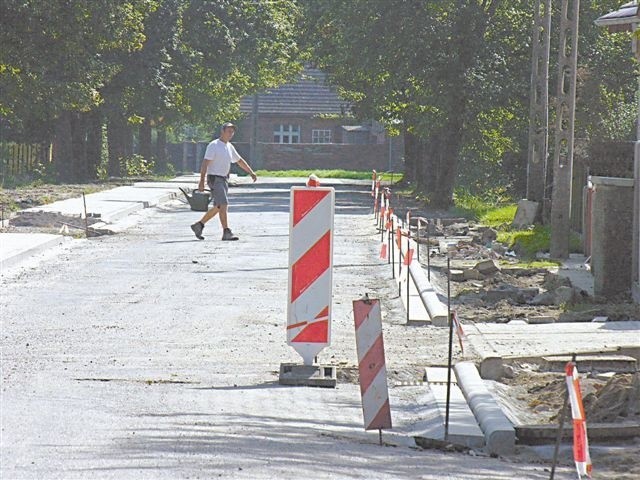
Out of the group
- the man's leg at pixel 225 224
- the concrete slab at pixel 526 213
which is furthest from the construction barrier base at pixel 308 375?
the concrete slab at pixel 526 213

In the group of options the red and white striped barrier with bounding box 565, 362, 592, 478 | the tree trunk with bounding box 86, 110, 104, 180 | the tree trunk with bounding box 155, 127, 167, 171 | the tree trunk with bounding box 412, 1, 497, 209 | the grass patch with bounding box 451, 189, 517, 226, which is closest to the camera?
the red and white striped barrier with bounding box 565, 362, 592, 478

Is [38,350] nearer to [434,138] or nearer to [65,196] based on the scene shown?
[65,196]

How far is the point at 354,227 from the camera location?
2978cm

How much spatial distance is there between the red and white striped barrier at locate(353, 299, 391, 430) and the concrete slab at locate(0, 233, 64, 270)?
412 inches

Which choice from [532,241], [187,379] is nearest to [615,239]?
[532,241]

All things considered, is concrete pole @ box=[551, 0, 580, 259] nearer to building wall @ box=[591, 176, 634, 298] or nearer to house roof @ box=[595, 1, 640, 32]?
house roof @ box=[595, 1, 640, 32]

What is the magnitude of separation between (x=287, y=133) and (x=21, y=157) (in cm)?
4477

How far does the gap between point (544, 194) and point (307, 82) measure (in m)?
67.6

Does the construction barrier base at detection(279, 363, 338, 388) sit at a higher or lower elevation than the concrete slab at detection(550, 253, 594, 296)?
higher

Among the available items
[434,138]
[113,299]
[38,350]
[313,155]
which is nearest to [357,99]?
[434,138]

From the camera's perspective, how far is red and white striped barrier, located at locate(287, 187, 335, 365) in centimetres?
1098

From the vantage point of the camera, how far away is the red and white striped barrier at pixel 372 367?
8656 mm

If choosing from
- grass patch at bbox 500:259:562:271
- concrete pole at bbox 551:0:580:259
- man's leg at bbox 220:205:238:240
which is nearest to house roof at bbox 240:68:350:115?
man's leg at bbox 220:205:238:240

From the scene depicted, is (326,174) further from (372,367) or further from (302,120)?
→ (372,367)
